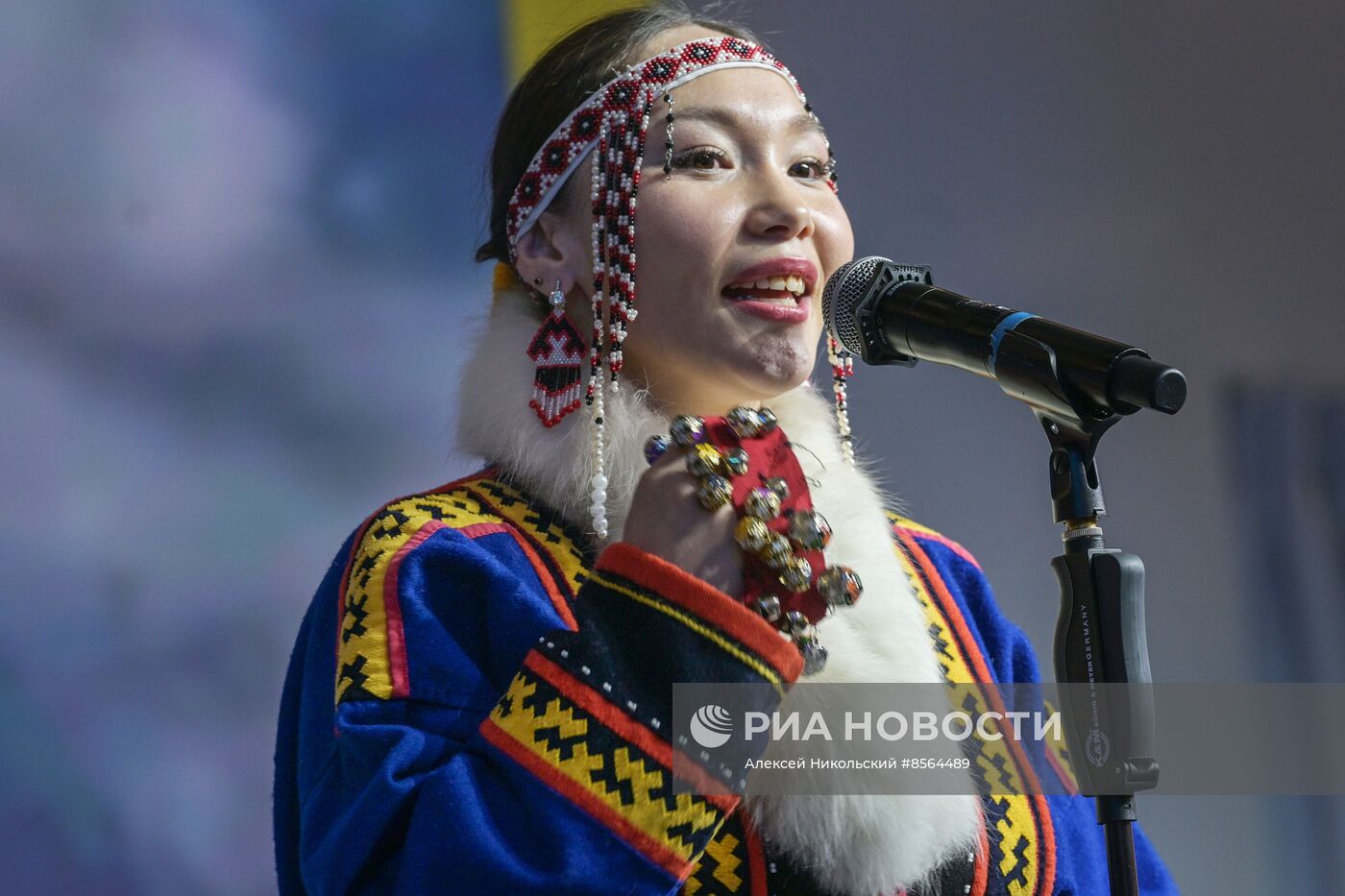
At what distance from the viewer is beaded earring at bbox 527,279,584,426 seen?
1.45m

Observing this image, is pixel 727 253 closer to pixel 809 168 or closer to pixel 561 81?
pixel 809 168

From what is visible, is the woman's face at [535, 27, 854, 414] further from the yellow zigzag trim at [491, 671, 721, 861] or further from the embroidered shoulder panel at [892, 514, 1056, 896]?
the yellow zigzag trim at [491, 671, 721, 861]

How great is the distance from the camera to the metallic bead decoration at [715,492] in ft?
3.51

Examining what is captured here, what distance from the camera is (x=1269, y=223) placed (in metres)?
2.49

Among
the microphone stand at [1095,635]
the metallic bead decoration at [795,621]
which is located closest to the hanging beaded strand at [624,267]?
the metallic bead decoration at [795,621]

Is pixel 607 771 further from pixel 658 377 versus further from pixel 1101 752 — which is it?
pixel 658 377

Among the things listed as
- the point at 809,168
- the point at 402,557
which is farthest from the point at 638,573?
the point at 809,168

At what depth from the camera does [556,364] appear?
148 centimetres

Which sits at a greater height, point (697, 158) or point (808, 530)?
point (697, 158)

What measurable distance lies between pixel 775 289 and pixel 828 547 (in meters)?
0.30

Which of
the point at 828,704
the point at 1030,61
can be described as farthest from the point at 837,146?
the point at 828,704

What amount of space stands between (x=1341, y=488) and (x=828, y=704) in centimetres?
159

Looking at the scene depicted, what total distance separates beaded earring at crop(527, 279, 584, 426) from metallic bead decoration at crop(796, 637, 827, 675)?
448mm

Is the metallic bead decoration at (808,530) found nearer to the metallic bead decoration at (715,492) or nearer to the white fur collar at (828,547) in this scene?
the metallic bead decoration at (715,492)
